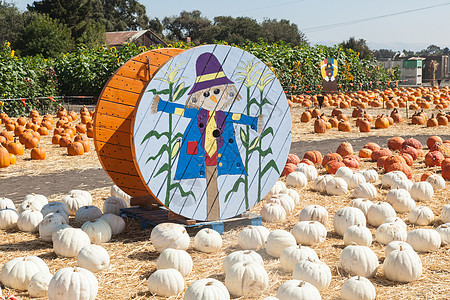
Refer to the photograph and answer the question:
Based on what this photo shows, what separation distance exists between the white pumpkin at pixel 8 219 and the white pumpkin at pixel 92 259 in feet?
5.63

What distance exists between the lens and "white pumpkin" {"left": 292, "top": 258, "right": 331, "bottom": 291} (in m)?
3.82

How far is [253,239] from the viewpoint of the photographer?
15.5 ft

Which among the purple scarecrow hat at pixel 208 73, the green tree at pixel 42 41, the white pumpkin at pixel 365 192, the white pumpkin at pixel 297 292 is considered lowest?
the white pumpkin at pixel 297 292

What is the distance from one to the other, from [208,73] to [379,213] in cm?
229

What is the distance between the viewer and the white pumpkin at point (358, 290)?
3602 millimetres

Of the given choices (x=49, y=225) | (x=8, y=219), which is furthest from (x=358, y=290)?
(x=8, y=219)

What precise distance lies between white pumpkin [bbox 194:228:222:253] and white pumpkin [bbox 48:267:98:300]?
4.19 ft

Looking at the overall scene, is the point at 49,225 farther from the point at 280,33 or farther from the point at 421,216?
the point at 280,33

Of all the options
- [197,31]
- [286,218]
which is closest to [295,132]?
[286,218]

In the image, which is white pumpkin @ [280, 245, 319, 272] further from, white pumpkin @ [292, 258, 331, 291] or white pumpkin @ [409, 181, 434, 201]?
white pumpkin @ [409, 181, 434, 201]

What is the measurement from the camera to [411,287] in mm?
3941

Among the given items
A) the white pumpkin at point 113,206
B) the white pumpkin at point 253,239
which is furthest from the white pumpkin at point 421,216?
the white pumpkin at point 113,206

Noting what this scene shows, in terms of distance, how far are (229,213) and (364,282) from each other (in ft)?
6.27

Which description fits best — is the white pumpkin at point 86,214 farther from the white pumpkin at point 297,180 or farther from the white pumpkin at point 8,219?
the white pumpkin at point 297,180
